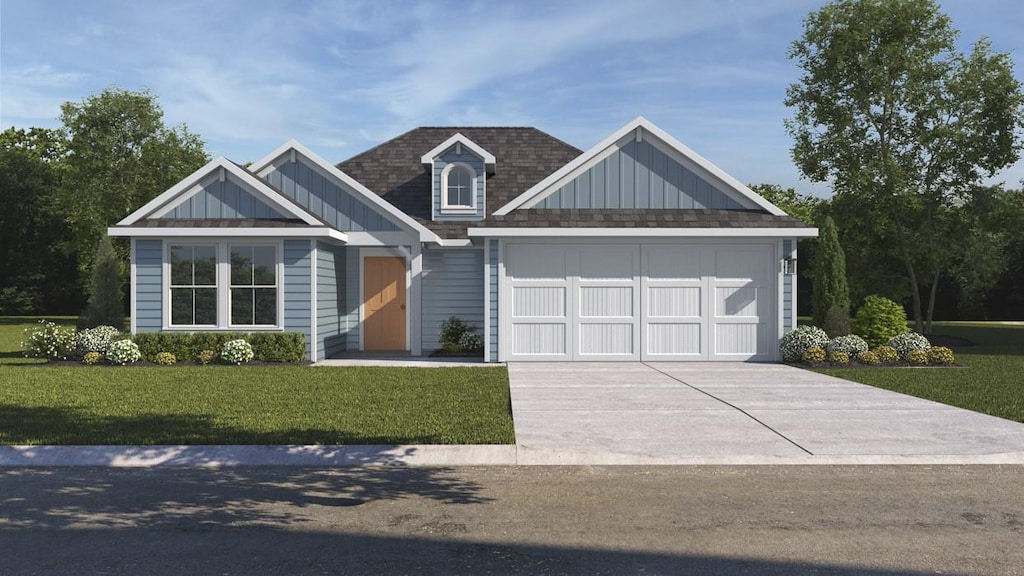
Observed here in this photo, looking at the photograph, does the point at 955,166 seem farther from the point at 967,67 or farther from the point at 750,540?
the point at 750,540

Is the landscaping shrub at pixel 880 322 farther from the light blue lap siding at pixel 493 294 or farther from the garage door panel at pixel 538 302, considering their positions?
the light blue lap siding at pixel 493 294

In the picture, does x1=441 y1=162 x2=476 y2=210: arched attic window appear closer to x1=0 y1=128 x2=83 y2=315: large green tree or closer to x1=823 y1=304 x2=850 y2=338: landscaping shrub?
x1=823 y1=304 x2=850 y2=338: landscaping shrub

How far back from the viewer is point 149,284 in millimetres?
17328

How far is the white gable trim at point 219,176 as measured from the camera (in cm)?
1714

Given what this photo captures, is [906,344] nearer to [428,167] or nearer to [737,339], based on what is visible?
[737,339]

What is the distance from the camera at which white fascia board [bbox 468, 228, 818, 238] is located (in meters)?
16.8

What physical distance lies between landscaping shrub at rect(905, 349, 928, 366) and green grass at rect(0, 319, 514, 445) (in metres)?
8.95

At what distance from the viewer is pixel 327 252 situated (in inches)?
722

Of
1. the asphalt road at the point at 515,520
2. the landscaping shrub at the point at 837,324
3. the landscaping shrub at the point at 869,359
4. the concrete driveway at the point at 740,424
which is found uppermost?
the landscaping shrub at the point at 837,324

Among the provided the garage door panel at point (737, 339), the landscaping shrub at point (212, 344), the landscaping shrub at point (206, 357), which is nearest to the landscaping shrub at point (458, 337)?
the landscaping shrub at point (212, 344)

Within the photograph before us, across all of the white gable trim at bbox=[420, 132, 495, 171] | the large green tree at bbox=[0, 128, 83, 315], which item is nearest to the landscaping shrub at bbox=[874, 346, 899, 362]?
the white gable trim at bbox=[420, 132, 495, 171]

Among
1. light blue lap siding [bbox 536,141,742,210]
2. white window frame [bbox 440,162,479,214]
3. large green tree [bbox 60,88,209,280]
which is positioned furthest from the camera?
large green tree [bbox 60,88,209,280]

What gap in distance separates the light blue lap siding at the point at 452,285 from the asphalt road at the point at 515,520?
12.4m

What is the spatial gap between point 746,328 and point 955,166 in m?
14.7
